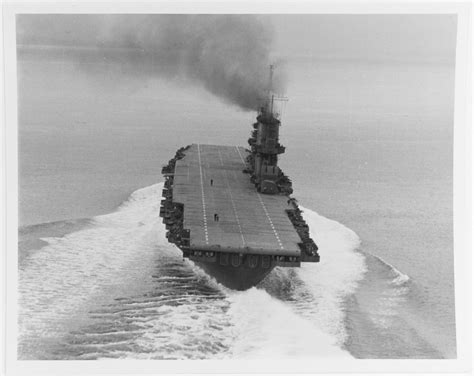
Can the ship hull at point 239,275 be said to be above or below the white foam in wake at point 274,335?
above

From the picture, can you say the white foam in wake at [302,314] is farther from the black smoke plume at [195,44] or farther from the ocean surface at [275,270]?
the black smoke plume at [195,44]

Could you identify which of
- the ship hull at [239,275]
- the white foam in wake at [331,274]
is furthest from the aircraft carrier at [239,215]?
the white foam in wake at [331,274]

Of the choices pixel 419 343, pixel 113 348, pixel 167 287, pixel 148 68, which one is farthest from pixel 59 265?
pixel 419 343

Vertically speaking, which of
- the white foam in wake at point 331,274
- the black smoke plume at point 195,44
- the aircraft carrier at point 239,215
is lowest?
the white foam in wake at point 331,274

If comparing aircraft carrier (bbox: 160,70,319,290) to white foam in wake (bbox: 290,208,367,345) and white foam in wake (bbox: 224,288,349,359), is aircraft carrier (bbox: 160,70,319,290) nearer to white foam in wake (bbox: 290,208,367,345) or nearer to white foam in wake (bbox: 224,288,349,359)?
white foam in wake (bbox: 224,288,349,359)

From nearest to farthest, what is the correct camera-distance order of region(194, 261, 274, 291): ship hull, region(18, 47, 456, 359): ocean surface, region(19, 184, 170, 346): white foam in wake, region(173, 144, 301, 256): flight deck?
1. region(18, 47, 456, 359): ocean surface
2. region(19, 184, 170, 346): white foam in wake
3. region(173, 144, 301, 256): flight deck
4. region(194, 261, 274, 291): ship hull

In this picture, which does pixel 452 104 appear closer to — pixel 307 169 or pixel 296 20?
pixel 296 20

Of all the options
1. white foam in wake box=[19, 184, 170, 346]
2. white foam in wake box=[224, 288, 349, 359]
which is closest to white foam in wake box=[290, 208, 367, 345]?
white foam in wake box=[224, 288, 349, 359]
